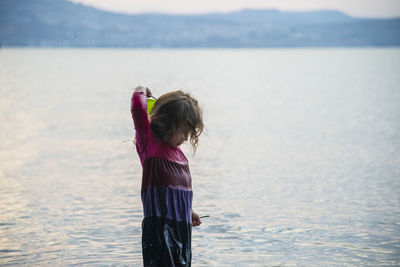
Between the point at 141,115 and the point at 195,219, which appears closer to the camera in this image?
the point at 141,115

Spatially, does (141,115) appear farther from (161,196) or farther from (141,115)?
(161,196)

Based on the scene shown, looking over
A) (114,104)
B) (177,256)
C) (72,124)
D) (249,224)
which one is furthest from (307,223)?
(114,104)

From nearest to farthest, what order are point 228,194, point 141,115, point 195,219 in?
point 141,115, point 195,219, point 228,194

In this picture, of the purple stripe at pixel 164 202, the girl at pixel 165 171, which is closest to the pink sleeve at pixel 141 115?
the girl at pixel 165 171

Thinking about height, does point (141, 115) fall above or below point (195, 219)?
above

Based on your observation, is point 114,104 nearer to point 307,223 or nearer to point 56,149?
point 56,149

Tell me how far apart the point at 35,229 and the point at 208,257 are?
1.94 m

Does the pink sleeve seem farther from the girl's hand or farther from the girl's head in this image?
the girl's hand

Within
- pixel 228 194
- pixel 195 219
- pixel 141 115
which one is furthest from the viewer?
pixel 228 194

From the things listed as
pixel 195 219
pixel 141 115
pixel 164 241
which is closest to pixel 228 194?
pixel 195 219

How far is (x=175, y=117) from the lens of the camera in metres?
3.09

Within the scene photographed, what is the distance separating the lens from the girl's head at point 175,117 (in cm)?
308

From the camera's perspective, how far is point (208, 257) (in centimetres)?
582

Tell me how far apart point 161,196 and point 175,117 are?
38 centimetres
